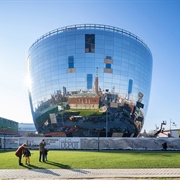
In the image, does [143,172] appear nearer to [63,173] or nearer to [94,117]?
[63,173]

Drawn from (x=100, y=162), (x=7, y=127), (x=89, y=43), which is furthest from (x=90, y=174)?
(x=7, y=127)

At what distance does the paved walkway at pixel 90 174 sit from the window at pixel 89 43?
38.5m

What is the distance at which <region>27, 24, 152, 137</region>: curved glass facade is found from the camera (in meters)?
45.8

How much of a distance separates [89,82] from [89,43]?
9.13 metres

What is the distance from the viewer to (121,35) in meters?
52.0

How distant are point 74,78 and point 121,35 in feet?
50.6

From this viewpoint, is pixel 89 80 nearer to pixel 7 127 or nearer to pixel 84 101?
pixel 84 101

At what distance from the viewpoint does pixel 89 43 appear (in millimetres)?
49344

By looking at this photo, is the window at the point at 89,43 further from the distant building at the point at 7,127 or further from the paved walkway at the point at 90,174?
the paved walkway at the point at 90,174

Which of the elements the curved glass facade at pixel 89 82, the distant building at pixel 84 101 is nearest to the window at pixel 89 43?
the curved glass facade at pixel 89 82

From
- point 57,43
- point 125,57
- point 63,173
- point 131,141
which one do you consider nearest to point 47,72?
point 57,43

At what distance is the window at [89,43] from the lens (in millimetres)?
48500

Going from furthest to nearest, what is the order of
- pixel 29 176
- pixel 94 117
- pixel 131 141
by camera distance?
1. pixel 94 117
2. pixel 131 141
3. pixel 29 176

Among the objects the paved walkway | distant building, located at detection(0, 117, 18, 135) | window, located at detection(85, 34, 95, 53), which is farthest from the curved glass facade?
the paved walkway
